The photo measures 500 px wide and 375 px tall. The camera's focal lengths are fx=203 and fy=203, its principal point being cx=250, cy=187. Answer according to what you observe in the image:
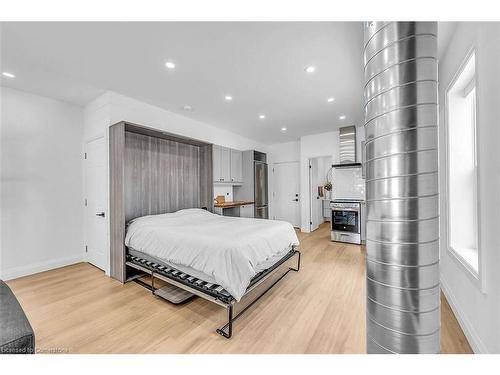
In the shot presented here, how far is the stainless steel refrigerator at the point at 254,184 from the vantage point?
17.6 ft

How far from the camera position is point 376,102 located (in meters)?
0.99

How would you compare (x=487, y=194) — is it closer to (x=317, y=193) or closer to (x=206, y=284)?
(x=206, y=284)

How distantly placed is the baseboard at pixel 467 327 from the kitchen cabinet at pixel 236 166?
4.14m

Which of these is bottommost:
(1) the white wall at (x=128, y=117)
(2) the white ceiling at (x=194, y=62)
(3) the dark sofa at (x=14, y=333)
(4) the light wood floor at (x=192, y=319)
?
(4) the light wood floor at (x=192, y=319)

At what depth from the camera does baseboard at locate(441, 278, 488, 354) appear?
1445 millimetres

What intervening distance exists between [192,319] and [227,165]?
3.46 m

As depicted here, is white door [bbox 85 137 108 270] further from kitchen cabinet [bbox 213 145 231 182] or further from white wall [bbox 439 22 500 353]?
white wall [bbox 439 22 500 353]

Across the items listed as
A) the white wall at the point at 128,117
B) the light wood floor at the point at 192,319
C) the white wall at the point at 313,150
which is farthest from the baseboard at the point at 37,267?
the white wall at the point at 313,150

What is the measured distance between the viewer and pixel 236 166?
17.2 ft

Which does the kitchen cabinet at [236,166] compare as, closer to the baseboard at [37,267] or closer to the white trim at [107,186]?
the white trim at [107,186]

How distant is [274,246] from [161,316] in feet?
4.56

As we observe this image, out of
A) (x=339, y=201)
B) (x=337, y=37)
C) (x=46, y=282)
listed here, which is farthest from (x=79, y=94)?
(x=339, y=201)

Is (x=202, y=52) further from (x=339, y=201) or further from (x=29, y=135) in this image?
(x=339, y=201)

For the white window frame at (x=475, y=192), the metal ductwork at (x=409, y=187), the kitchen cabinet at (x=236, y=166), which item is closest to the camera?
the metal ductwork at (x=409, y=187)
